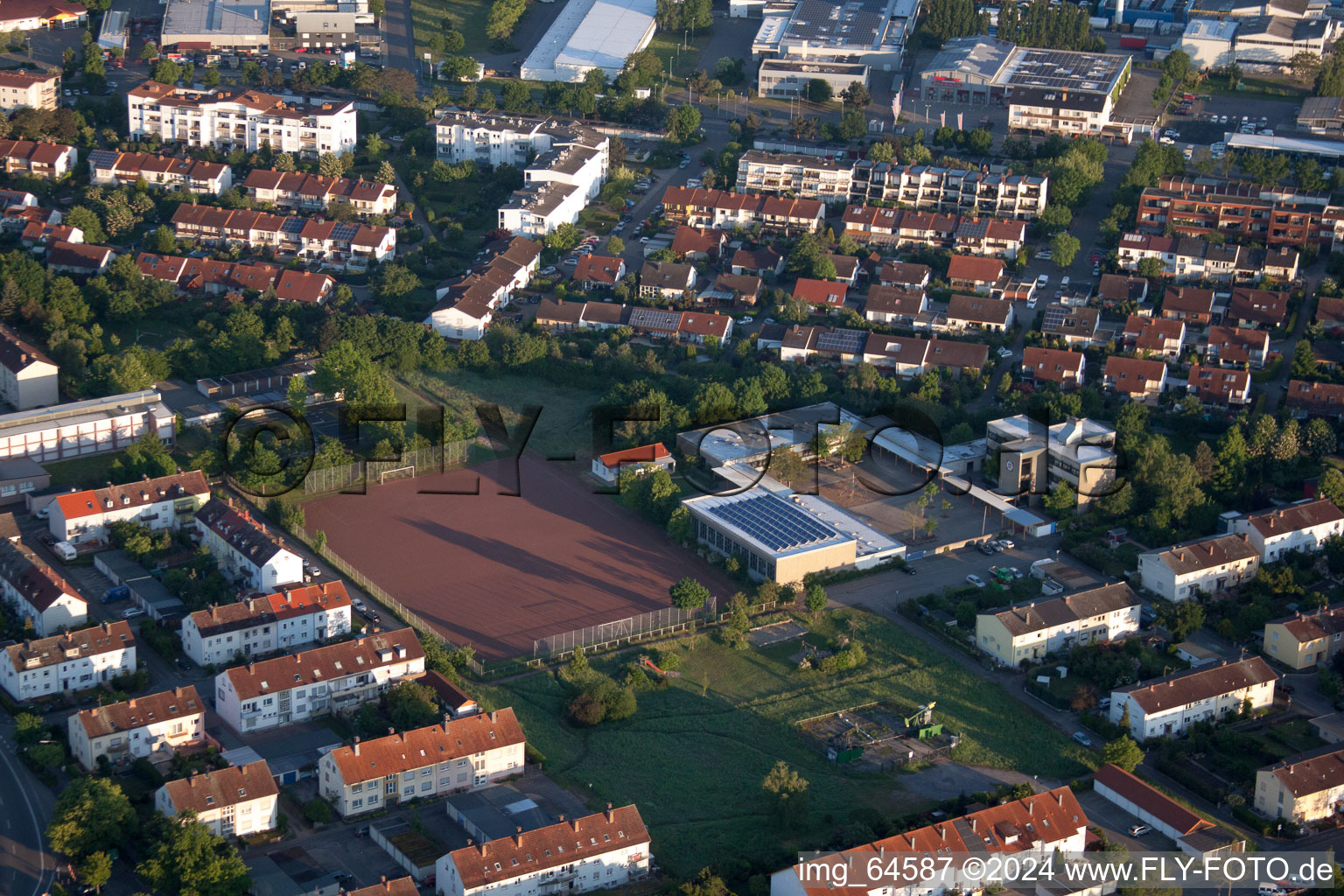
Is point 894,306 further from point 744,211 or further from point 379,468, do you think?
point 379,468

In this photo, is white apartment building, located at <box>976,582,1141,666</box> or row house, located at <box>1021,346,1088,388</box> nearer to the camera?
white apartment building, located at <box>976,582,1141,666</box>

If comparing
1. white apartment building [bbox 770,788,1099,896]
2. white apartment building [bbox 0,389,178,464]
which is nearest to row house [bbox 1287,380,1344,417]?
white apartment building [bbox 770,788,1099,896]

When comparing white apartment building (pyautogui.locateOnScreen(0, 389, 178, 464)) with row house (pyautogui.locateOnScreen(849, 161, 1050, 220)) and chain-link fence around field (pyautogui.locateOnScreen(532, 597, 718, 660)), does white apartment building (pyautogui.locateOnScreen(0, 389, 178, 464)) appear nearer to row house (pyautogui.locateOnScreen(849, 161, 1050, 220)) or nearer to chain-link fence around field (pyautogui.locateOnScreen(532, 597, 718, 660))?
chain-link fence around field (pyautogui.locateOnScreen(532, 597, 718, 660))

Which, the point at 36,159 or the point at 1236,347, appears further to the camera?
the point at 36,159

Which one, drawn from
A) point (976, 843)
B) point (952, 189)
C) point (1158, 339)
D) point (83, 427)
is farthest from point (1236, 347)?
point (83, 427)

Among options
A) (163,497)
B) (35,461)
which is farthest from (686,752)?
(35,461)
